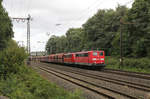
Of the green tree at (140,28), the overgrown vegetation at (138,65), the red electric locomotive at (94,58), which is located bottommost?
the overgrown vegetation at (138,65)

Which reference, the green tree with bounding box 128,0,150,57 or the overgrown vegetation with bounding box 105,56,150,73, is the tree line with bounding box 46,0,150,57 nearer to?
the green tree with bounding box 128,0,150,57

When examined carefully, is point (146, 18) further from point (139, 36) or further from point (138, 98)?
point (138, 98)

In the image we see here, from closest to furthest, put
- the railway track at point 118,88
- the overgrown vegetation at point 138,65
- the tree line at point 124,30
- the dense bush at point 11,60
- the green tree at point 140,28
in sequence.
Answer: the railway track at point 118,88
the dense bush at point 11,60
the overgrown vegetation at point 138,65
the green tree at point 140,28
the tree line at point 124,30

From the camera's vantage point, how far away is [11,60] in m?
15.3

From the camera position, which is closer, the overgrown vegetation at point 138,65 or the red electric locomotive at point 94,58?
the overgrown vegetation at point 138,65

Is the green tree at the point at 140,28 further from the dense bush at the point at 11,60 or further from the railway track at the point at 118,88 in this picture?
the dense bush at the point at 11,60

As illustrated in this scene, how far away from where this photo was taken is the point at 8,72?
48.0ft

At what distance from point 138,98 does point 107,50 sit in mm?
39246

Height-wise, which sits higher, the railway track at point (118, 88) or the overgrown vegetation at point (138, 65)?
the overgrown vegetation at point (138, 65)

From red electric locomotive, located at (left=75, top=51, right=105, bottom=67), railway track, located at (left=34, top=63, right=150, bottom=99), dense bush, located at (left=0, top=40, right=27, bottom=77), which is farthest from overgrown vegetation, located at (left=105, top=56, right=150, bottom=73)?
dense bush, located at (left=0, top=40, right=27, bottom=77)

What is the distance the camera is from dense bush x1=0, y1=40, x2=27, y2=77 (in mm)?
14625

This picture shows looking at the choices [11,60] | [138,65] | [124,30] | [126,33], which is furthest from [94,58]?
[124,30]

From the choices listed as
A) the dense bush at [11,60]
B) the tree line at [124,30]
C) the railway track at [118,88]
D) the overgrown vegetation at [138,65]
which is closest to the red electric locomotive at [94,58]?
the overgrown vegetation at [138,65]

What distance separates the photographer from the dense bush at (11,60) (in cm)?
1462
